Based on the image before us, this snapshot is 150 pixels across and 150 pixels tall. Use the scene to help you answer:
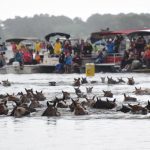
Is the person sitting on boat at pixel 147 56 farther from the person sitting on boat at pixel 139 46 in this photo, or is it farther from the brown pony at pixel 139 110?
the brown pony at pixel 139 110

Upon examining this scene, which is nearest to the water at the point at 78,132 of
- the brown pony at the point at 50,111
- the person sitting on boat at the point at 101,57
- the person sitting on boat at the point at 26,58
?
the brown pony at the point at 50,111

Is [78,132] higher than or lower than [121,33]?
lower

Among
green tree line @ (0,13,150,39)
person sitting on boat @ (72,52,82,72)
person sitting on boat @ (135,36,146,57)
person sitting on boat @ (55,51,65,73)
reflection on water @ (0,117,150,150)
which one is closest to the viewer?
reflection on water @ (0,117,150,150)

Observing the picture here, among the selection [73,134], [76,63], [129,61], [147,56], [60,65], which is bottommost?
[73,134]

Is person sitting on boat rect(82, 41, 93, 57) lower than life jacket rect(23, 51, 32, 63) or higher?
higher

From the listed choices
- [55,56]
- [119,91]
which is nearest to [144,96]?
[119,91]

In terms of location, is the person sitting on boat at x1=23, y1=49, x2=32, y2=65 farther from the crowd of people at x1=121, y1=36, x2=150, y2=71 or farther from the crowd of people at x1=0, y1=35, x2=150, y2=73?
the crowd of people at x1=121, y1=36, x2=150, y2=71

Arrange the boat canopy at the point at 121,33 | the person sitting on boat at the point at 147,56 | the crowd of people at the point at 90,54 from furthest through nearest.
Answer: the boat canopy at the point at 121,33 < the crowd of people at the point at 90,54 < the person sitting on boat at the point at 147,56

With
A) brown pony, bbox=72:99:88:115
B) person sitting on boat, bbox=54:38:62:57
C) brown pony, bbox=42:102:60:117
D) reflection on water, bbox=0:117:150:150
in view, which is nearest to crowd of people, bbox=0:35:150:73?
person sitting on boat, bbox=54:38:62:57

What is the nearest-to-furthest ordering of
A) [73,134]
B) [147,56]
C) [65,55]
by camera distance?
[73,134], [147,56], [65,55]

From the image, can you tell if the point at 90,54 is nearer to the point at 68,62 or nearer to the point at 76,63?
the point at 76,63

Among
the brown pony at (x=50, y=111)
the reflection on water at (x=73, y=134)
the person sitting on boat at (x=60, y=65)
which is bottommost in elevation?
the reflection on water at (x=73, y=134)

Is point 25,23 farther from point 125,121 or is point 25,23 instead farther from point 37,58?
point 125,121

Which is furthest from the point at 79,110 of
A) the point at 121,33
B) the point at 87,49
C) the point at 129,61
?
the point at 121,33
